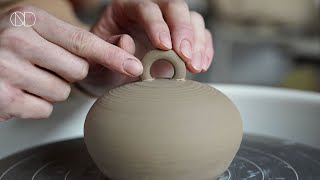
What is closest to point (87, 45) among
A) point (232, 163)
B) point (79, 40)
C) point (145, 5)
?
point (79, 40)

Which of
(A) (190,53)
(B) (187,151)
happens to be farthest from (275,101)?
(B) (187,151)

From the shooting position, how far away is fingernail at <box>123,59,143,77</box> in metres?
0.73

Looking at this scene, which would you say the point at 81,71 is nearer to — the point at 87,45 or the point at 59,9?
the point at 87,45

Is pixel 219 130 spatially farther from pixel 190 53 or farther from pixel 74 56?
pixel 74 56

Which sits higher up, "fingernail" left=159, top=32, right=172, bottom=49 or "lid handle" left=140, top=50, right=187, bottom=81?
"fingernail" left=159, top=32, right=172, bottom=49

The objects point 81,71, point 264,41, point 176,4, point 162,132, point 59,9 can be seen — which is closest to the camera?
point 162,132

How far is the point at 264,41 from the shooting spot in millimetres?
2809

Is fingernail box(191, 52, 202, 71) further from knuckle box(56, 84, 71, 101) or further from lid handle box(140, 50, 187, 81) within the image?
knuckle box(56, 84, 71, 101)

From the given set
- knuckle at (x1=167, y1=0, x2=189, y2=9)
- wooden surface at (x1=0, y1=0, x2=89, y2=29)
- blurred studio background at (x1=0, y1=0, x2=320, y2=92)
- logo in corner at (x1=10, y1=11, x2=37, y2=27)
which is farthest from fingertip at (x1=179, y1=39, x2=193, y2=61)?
blurred studio background at (x1=0, y1=0, x2=320, y2=92)

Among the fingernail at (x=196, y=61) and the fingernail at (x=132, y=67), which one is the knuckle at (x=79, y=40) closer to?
the fingernail at (x=132, y=67)

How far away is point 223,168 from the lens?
28.9 inches

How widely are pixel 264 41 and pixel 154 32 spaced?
210 cm

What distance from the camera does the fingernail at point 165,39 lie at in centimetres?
77

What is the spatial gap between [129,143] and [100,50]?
0.51ft
